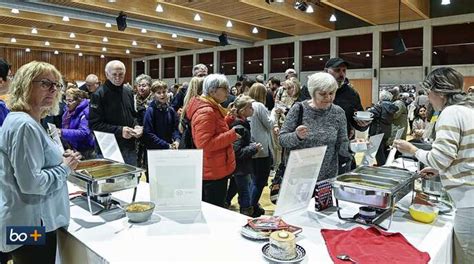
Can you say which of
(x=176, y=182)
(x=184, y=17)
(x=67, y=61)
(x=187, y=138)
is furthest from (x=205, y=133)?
(x=67, y=61)

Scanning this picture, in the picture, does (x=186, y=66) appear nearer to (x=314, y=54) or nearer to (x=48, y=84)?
(x=314, y=54)

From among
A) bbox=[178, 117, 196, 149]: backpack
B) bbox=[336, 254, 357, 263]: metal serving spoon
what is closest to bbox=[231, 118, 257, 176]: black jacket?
bbox=[178, 117, 196, 149]: backpack

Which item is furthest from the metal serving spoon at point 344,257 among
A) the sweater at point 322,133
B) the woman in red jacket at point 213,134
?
the woman in red jacket at point 213,134

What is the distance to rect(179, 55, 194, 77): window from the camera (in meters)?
16.5

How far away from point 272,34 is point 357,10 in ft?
16.0

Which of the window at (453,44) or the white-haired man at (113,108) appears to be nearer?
the white-haired man at (113,108)

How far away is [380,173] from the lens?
1.97 meters

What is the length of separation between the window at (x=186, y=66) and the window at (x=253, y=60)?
10.4 feet

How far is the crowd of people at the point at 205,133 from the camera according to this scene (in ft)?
4.56

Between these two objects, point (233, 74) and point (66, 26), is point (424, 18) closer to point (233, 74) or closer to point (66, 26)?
point (233, 74)

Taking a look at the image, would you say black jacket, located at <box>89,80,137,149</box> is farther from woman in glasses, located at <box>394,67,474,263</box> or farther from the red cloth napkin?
woman in glasses, located at <box>394,67,474,263</box>

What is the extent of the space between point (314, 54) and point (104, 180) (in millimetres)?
11430

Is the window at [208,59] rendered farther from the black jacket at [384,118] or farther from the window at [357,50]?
the black jacket at [384,118]

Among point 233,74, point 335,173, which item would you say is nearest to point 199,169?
point 335,173
